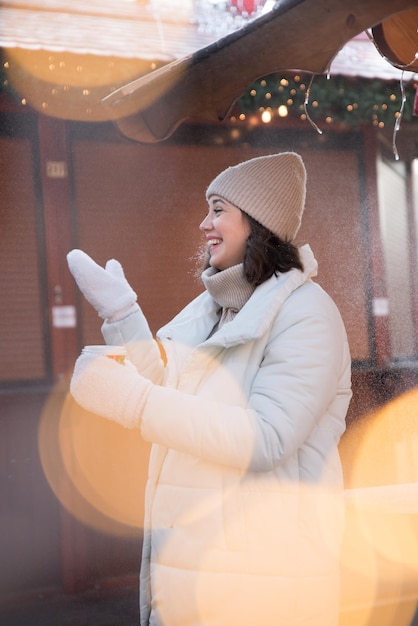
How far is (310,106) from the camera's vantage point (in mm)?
5906

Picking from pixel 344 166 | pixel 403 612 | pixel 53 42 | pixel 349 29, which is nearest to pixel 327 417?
pixel 349 29

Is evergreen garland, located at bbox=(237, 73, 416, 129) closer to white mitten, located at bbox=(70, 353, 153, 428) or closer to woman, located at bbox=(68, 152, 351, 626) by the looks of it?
woman, located at bbox=(68, 152, 351, 626)

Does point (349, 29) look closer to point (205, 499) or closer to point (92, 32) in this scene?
point (205, 499)

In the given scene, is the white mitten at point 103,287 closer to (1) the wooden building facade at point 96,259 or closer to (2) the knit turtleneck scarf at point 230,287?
(2) the knit turtleneck scarf at point 230,287

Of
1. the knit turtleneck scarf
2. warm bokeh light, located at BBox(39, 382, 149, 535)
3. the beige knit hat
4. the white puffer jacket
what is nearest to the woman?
the white puffer jacket

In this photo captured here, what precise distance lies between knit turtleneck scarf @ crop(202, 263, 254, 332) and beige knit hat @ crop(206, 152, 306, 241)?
181mm

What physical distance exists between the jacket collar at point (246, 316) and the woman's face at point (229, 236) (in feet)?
0.57

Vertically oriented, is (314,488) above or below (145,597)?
above

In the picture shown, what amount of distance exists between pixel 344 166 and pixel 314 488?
4512 mm

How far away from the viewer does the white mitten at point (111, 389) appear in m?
2.09

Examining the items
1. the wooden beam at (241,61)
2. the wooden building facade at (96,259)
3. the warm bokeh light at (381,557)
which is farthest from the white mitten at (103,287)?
the wooden building facade at (96,259)

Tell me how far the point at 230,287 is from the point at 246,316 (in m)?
0.24

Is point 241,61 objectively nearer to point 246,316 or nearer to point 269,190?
point 269,190

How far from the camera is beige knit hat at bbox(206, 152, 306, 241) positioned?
8.03ft
